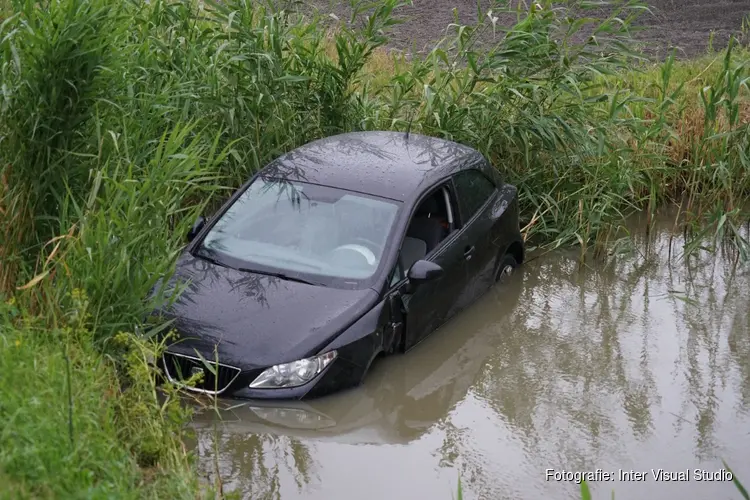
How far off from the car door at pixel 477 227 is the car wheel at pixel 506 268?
0.16 m

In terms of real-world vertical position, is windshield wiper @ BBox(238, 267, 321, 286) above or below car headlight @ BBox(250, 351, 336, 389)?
above

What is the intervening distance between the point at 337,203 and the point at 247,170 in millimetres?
1730

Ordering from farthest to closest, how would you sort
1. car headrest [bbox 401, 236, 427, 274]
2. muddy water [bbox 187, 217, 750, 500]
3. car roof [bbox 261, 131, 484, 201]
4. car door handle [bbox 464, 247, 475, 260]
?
car door handle [bbox 464, 247, 475, 260]
car roof [bbox 261, 131, 484, 201]
car headrest [bbox 401, 236, 427, 274]
muddy water [bbox 187, 217, 750, 500]

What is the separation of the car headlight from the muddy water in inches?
5.3

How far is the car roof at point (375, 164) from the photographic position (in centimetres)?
690

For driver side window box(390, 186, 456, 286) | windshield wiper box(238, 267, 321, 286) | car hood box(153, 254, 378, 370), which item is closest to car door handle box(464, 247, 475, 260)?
driver side window box(390, 186, 456, 286)

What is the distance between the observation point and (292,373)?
5684mm

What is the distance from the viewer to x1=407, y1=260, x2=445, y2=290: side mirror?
638 centimetres

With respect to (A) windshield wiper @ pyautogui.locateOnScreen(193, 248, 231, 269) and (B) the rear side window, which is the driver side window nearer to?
(B) the rear side window

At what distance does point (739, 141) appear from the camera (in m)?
9.12

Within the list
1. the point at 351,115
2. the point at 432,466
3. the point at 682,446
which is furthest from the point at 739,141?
the point at 432,466

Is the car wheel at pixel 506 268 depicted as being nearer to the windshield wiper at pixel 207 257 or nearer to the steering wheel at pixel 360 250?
the steering wheel at pixel 360 250

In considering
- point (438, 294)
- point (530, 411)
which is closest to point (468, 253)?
point (438, 294)

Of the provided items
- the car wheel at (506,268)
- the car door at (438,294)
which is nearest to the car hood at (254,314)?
the car door at (438,294)
